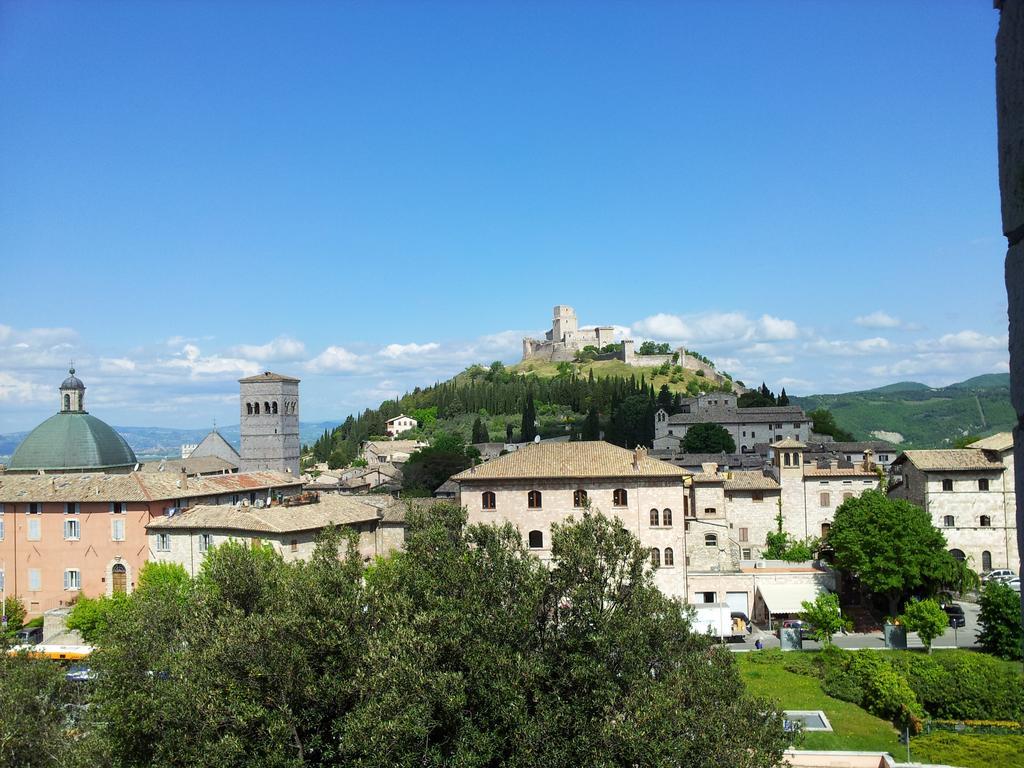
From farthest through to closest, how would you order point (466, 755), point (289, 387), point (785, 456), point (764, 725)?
1. point (289, 387)
2. point (785, 456)
3. point (764, 725)
4. point (466, 755)

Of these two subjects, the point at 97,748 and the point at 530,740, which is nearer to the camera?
the point at 530,740

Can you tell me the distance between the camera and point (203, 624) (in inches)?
703

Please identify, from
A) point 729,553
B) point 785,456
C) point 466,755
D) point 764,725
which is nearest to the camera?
point 466,755

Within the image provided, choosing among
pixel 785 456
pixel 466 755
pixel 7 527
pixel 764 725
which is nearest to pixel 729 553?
pixel 785 456

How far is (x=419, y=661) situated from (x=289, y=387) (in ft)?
266

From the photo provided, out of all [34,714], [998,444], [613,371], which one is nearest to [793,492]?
[998,444]

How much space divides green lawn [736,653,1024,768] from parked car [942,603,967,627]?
501 inches

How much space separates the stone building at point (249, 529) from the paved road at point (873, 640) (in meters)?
18.9

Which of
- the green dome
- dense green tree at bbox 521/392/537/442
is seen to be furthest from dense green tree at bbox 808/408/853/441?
the green dome

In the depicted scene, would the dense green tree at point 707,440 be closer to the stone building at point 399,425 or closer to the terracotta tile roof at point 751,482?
the terracotta tile roof at point 751,482

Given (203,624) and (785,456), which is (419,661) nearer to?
(203,624)

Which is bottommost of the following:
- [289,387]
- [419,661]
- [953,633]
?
[953,633]

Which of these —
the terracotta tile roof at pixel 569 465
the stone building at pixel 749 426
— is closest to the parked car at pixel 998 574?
the terracotta tile roof at pixel 569 465

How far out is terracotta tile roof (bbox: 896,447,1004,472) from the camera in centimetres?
4744
